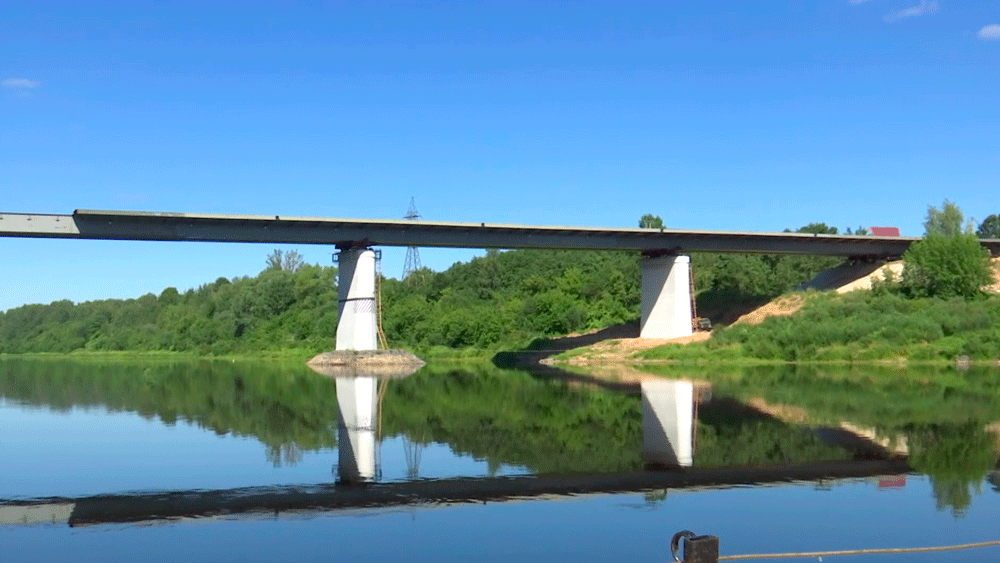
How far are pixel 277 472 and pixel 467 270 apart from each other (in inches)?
4682

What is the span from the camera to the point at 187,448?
24.8m

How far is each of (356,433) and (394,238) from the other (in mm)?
43901

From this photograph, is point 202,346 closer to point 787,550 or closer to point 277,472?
point 277,472

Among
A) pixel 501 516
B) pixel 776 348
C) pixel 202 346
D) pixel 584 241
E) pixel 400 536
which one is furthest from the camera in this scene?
pixel 202 346

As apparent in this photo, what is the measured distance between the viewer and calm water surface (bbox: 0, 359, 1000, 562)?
13445 millimetres

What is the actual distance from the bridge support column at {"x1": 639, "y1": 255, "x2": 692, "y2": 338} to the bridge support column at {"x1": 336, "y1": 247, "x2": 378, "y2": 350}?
69.9ft

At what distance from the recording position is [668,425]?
27.2 meters

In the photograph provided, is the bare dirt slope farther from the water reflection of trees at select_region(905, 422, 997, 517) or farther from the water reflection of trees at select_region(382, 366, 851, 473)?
the water reflection of trees at select_region(905, 422, 997, 517)

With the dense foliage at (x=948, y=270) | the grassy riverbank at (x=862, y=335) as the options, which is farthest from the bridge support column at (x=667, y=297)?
the dense foliage at (x=948, y=270)

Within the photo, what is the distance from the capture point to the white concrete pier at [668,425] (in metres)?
21.1

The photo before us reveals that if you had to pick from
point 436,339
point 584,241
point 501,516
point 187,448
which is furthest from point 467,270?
point 501,516

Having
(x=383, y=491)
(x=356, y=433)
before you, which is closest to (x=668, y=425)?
(x=356, y=433)

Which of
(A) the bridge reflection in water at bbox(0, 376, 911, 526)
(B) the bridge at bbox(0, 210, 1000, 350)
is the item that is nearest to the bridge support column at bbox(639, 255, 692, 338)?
(B) the bridge at bbox(0, 210, 1000, 350)

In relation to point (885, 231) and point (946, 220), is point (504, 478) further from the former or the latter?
point (946, 220)
